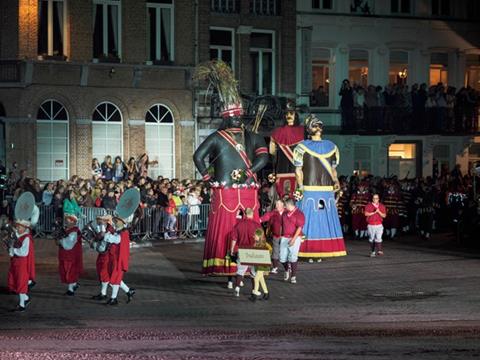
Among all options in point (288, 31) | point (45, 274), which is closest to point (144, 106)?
point (288, 31)

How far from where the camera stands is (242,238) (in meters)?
18.7

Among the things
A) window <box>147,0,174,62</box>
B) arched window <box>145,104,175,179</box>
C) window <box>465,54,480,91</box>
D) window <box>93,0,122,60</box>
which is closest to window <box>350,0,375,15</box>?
window <box>465,54,480,91</box>

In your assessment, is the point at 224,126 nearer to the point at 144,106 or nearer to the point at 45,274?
the point at 45,274

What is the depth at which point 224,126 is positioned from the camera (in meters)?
20.6

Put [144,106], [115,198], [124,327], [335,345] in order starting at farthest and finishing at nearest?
[144,106] < [115,198] < [124,327] < [335,345]

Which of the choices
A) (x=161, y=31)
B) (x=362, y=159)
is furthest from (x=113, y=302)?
(x=362, y=159)

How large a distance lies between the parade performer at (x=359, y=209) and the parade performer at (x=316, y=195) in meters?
6.21

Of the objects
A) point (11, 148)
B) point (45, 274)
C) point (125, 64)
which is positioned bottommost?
point (45, 274)

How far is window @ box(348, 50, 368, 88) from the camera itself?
41.8 meters

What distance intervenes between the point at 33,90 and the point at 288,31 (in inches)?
411

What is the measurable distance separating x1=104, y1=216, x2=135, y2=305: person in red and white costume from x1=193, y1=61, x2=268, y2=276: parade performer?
95.3 inches

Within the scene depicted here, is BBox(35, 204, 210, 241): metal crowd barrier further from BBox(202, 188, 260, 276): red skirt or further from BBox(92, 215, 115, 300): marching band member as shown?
BBox(92, 215, 115, 300): marching band member

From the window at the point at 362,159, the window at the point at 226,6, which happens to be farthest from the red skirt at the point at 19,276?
the window at the point at 362,159

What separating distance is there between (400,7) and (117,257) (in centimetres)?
2749
